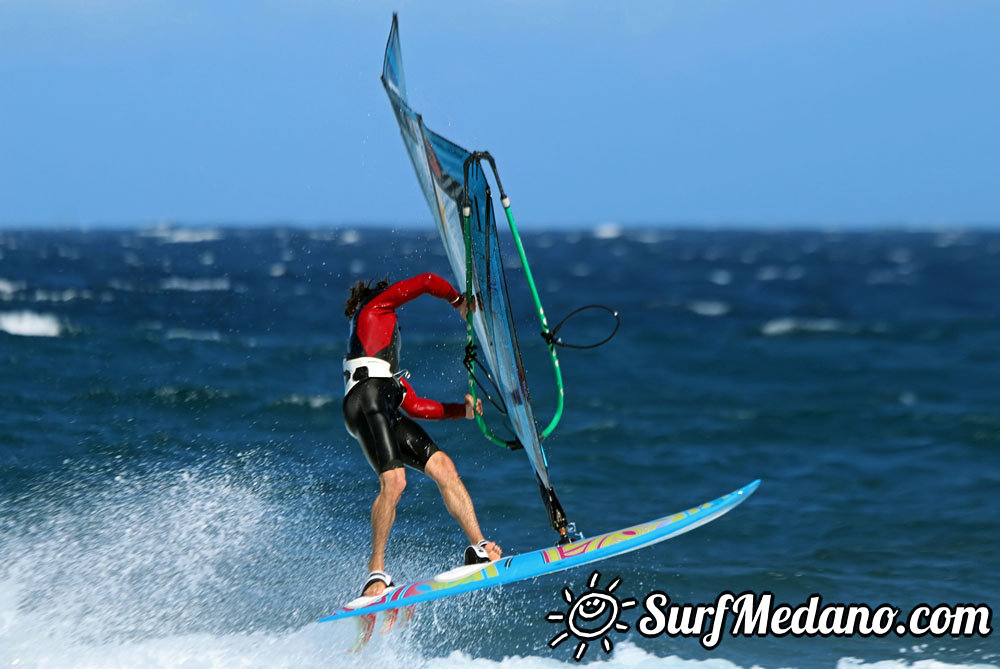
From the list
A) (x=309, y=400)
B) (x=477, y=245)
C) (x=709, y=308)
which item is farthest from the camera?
(x=709, y=308)

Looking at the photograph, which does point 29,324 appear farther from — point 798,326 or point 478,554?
point 478,554

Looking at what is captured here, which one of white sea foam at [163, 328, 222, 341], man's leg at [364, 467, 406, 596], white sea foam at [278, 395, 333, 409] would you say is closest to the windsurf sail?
man's leg at [364, 467, 406, 596]

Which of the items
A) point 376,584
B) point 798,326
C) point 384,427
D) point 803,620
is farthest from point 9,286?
point 376,584

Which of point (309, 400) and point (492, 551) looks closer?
point (492, 551)

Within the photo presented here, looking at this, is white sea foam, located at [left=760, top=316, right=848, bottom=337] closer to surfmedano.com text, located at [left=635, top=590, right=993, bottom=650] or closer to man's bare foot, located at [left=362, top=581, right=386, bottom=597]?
surfmedano.com text, located at [left=635, top=590, right=993, bottom=650]

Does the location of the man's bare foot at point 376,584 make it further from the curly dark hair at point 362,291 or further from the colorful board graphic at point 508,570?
the curly dark hair at point 362,291

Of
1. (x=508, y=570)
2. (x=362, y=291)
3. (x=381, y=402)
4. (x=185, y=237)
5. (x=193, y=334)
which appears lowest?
(x=185, y=237)

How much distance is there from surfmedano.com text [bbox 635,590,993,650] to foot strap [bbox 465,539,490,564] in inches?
81.3

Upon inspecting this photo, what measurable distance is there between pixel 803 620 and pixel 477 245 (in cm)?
407

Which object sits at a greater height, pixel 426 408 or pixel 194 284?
pixel 426 408

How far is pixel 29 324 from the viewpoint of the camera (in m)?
21.2

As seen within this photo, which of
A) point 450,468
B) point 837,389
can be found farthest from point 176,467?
point 837,389

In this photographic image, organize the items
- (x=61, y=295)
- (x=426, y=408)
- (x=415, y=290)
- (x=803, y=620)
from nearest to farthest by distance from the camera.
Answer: (x=415, y=290) < (x=426, y=408) < (x=803, y=620) < (x=61, y=295)

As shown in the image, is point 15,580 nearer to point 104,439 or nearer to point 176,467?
point 176,467
